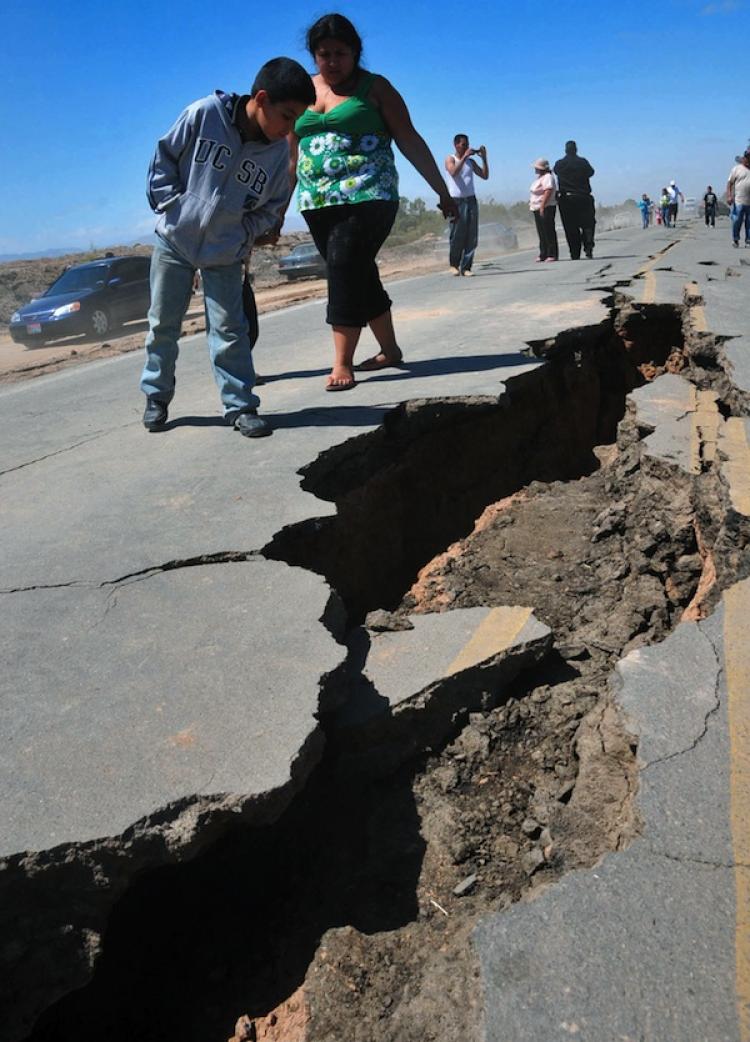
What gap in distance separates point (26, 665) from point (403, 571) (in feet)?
8.21

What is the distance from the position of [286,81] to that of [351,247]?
129 cm

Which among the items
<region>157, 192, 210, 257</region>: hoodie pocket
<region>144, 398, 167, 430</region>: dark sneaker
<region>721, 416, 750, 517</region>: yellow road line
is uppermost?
<region>157, 192, 210, 257</region>: hoodie pocket

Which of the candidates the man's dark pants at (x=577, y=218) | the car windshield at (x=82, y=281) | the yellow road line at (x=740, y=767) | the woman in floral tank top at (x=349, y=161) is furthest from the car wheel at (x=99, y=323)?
the yellow road line at (x=740, y=767)

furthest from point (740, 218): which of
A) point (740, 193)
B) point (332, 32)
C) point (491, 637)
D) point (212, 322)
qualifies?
point (491, 637)

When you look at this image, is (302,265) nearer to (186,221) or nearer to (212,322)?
(212,322)

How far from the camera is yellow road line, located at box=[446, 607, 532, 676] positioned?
276cm

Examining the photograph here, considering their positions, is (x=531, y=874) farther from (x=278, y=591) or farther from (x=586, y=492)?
(x=586, y=492)

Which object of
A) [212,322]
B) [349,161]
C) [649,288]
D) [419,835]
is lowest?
[419,835]

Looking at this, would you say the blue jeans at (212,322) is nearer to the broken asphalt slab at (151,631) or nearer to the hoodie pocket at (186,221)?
the hoodie pocket at (186,221)

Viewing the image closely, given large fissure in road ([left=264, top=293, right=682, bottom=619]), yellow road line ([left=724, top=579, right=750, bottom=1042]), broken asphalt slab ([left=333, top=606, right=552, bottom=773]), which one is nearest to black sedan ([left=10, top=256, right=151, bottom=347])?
large fissure in road ([left=264, top=293, right=682, bottom=619])

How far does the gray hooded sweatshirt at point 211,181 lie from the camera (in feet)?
13.6

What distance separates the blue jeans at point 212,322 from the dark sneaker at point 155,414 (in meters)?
0.21

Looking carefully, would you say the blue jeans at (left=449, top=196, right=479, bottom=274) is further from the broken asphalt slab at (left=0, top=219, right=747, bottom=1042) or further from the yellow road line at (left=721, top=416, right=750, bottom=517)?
the yellow road line at (left=721, top=416, right=750, bottom=517)

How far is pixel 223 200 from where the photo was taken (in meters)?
4.24
